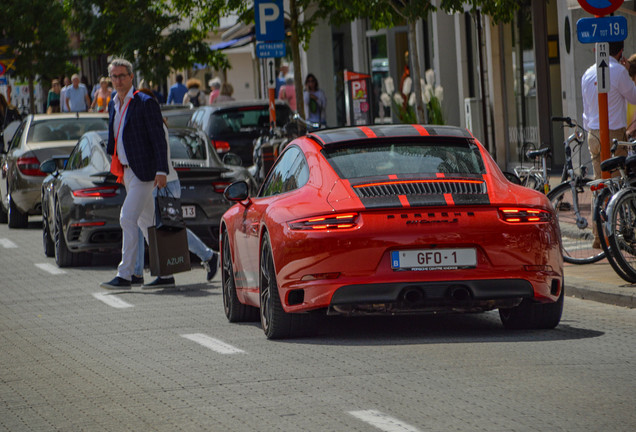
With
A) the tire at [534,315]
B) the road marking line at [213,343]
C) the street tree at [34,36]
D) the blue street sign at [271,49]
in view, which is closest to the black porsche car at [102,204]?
the road marking line at [213,343]

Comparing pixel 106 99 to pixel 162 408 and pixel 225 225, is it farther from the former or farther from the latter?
pixel 162 408

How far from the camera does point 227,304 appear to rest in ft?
35.0

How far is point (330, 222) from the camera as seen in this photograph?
857 cm

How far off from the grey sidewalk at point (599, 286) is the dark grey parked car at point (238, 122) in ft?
36.8

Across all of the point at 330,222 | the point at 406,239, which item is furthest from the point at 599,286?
the point at 330,222

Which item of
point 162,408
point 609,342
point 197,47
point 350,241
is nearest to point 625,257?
point 609,342

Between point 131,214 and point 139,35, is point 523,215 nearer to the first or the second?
point 131,214

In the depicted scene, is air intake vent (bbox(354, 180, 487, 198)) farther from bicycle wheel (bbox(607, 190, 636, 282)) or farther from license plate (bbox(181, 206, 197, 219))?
license plate (bbox(181, 206, 197, 219))

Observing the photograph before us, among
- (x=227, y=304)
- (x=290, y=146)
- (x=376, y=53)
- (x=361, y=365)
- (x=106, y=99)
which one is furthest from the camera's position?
(x=376, y=53)

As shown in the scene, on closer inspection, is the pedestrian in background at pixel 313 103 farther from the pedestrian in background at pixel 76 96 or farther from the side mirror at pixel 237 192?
the side mirror at pixel 237 192

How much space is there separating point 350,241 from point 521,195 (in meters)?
1.12

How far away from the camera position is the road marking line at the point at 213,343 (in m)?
8.86

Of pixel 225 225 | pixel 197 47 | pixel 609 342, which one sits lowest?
pixel 609 342

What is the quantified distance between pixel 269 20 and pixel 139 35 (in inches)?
570
